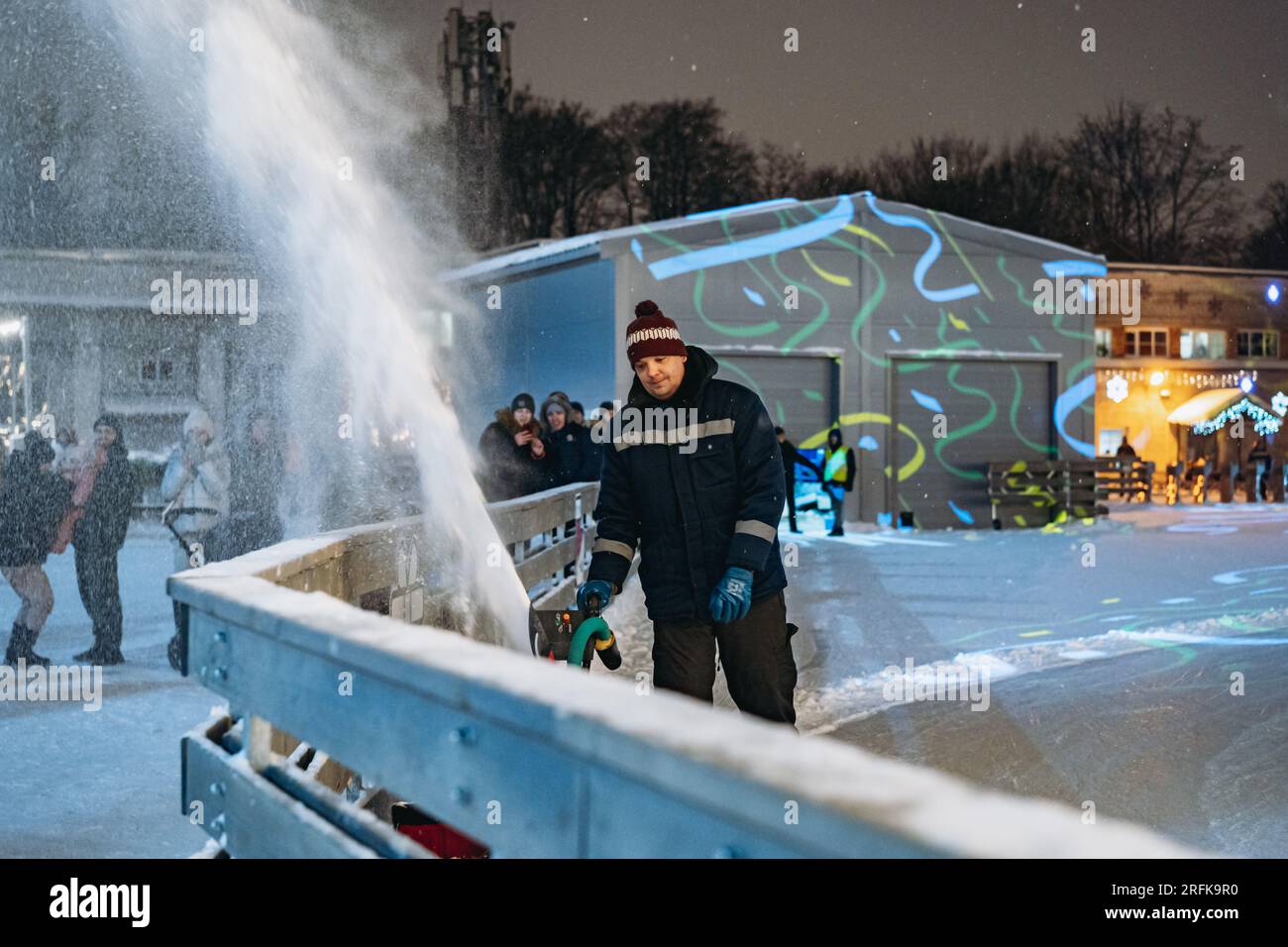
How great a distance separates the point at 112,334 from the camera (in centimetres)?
2686

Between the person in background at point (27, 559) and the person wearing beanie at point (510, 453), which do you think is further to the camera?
the person wearing beanie at point (510, 453)

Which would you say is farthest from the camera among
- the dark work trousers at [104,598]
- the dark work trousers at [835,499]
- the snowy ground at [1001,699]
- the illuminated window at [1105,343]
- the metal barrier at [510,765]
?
the illuminated window at [1105,343]

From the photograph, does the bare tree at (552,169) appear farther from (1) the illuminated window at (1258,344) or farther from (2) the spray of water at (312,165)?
(2) the spray of water at (312,165)

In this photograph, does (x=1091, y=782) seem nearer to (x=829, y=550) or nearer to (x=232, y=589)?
(x=232, y=589)

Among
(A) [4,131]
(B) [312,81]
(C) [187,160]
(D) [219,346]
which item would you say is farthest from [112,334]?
(B) [312,81]

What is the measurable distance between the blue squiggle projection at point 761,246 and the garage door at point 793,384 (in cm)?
145

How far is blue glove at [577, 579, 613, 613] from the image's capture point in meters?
4.68

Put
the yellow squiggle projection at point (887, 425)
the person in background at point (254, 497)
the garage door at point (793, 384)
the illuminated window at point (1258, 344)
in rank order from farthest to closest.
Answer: the illuminated window at point (1258, 344) → the yellow squiggle projection at point (887, 425) → the garage door at point (793, 384) → the person in background at point (254, 497)

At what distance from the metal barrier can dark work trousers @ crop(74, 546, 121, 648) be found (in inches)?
235

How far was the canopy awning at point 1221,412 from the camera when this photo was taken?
34.7m

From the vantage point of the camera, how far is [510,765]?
87.0 inches

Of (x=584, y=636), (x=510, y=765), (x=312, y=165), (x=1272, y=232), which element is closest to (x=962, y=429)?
(x=312, y=165)

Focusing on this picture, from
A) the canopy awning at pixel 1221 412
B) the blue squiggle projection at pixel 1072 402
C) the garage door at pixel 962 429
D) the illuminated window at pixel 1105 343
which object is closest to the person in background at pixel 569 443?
the garage door at pixel 962 429

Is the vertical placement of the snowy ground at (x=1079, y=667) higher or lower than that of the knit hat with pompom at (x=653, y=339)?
lower
